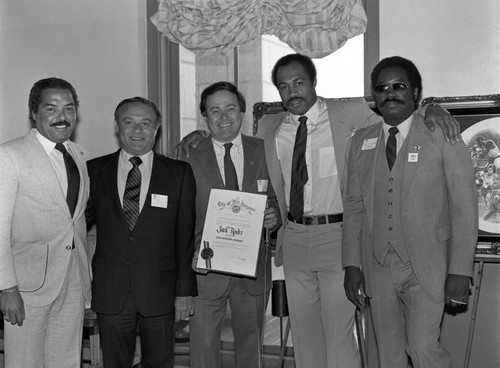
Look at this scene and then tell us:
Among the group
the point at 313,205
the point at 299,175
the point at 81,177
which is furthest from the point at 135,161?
the point at 313,205

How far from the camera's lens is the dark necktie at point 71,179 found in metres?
3.21

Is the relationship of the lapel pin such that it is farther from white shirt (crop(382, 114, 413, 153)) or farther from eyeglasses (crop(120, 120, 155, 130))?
eyeglasses (crop(120, 120, 155, 130))

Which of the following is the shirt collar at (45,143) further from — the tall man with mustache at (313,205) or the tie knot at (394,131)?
the tie knot at (394,131)

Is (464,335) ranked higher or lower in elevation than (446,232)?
lower

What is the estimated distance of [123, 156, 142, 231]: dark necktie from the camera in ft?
10.7

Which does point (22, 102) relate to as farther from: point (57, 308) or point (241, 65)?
point (57, 308)

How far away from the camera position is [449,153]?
10.1 feet

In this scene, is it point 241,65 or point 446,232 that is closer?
point 446,232

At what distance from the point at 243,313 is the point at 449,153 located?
141 cm

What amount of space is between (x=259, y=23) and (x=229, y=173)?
1.68m

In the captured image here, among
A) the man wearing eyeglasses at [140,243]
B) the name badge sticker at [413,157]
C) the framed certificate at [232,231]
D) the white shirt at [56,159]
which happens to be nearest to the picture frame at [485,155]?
the name badge sticker at [413,157]

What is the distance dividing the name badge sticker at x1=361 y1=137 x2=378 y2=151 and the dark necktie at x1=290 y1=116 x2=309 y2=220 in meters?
0.38

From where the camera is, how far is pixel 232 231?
3492 mm

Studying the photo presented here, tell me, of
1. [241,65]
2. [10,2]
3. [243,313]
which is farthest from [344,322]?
[10,2]
